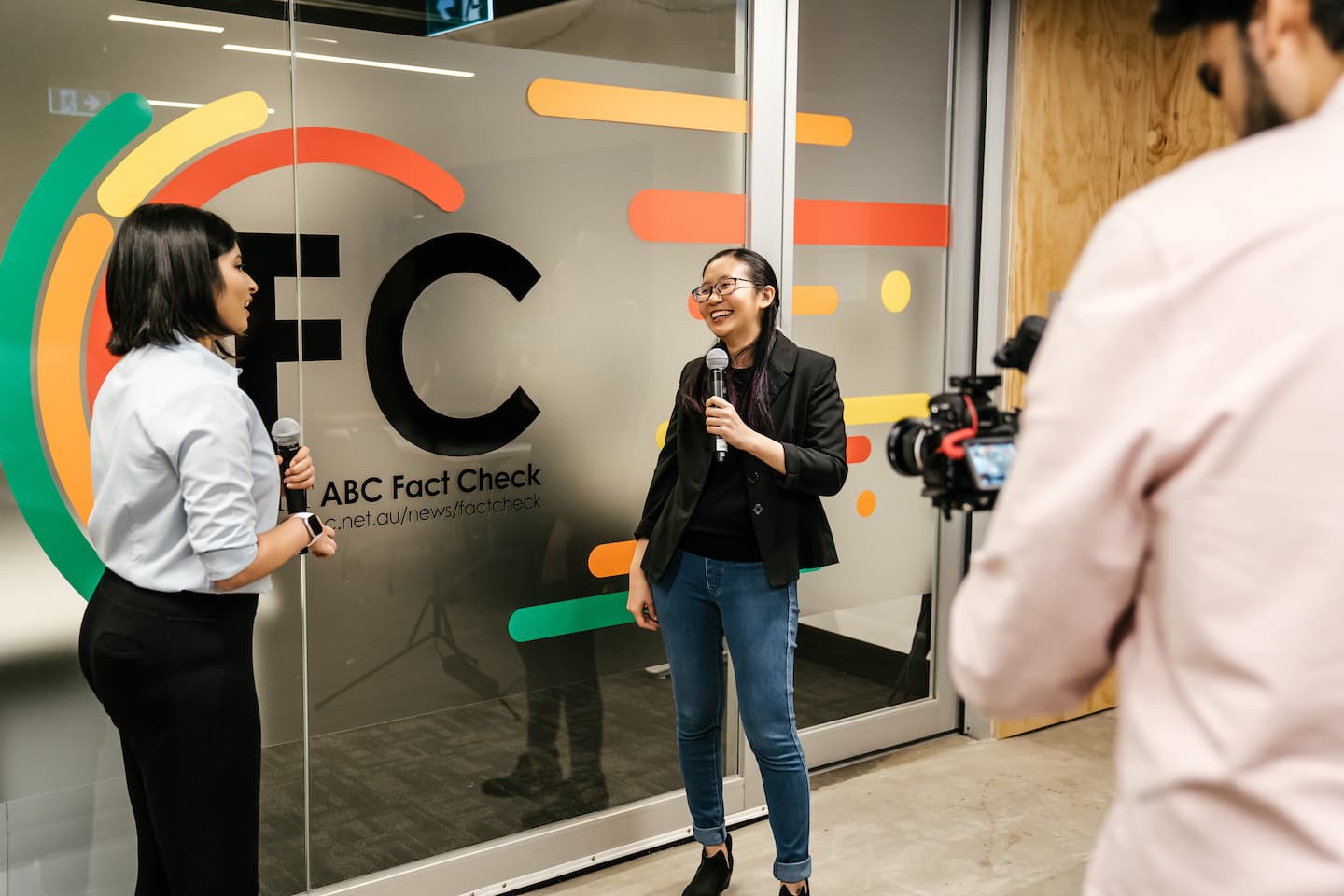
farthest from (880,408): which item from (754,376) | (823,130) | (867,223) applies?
(754,376)

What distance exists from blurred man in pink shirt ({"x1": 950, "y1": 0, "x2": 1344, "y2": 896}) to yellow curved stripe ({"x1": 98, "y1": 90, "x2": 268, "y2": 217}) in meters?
2.37

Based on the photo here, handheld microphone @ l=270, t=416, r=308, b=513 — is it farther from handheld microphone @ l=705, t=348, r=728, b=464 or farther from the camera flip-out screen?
the camera flip-out screen

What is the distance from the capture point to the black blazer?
314 cm

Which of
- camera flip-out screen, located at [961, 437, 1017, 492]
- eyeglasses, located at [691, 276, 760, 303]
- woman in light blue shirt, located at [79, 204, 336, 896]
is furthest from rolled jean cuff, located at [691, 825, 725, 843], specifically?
camera flip-out screen, located at [961, 437, 1017, 492]

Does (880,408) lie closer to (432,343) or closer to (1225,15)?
(432,343)

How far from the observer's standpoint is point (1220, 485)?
0.96 metres

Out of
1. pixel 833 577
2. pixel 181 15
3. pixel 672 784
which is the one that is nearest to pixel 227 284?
pixel 181 15

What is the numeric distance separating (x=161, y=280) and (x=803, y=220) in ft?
7.77

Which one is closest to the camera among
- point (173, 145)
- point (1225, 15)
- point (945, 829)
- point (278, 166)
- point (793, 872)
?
point (1225, 15)

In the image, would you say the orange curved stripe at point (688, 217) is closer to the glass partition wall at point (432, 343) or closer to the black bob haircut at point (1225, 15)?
the glass partition wall at point (432, 343)

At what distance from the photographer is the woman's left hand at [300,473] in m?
2.64

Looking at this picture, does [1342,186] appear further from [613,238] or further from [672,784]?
[672,784]

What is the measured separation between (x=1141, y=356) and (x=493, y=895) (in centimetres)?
297

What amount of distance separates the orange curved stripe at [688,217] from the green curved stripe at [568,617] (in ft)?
3.67
